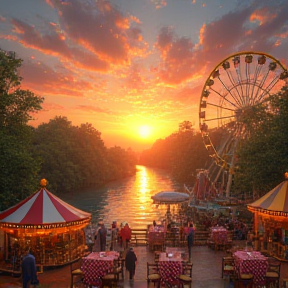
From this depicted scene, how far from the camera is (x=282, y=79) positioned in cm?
2878

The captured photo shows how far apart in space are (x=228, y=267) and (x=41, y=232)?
7658 millimetres

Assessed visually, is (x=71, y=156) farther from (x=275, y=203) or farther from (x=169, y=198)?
(x=275, y=203)

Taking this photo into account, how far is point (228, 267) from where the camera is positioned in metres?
12.5

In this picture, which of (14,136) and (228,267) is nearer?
(228,267)

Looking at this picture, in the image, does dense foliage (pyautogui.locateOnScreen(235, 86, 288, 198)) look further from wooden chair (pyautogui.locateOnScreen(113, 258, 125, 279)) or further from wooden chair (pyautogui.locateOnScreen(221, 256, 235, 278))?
wooden chair (pyautogui.locateOnScreen(113, 258, 125, 279))

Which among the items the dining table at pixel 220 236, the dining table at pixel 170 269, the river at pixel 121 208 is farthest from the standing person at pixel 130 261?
the river at pixel 121 208

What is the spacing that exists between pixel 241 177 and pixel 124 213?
52.2ft

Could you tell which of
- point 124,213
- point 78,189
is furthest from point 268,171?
point 78,189

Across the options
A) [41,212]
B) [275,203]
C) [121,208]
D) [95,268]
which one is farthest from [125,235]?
[121,208]

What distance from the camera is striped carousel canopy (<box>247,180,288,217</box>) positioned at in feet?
50.6

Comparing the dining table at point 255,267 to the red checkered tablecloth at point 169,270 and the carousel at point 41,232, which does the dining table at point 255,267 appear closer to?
the red checkered tablecloth at point 169,270

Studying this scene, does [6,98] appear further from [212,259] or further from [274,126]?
[274,126]

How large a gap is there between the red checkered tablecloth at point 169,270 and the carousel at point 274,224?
6.03 m

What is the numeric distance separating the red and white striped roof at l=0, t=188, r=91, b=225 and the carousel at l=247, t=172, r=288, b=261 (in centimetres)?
835
